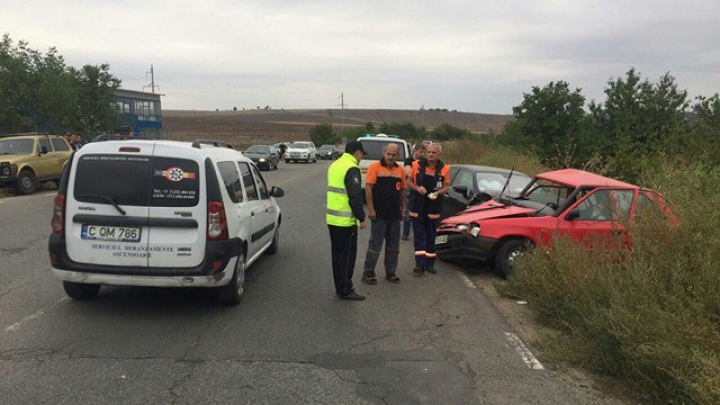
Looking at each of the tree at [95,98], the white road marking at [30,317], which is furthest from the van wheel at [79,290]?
the tree at [95,98]

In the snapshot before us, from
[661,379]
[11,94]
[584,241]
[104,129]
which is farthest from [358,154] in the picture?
[104,129]

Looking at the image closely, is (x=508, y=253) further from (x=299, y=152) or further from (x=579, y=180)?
(x=299, y=152)

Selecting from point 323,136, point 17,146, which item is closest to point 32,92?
point 17,146

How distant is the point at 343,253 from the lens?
19.8ft

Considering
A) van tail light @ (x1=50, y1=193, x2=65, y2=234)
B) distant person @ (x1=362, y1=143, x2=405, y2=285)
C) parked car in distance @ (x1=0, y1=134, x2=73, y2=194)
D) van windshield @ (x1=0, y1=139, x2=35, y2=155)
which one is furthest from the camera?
van windshield @ (x1=0, y1=139, x2=35, y2=155)

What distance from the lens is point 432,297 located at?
6320mm

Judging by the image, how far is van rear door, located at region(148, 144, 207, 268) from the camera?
5055 millimetres

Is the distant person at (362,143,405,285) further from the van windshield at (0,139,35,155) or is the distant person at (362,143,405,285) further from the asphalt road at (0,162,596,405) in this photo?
the van windshield at (0,139,35,155)

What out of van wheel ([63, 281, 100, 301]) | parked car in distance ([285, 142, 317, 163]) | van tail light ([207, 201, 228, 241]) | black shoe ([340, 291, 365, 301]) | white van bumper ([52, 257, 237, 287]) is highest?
van tail light ([207, 201, 228, 241])

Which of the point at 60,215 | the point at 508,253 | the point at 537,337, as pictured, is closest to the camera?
the point at 537,337

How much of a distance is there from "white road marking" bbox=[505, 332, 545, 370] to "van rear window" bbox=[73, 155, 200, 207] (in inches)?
130

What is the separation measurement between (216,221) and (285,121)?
408 ft

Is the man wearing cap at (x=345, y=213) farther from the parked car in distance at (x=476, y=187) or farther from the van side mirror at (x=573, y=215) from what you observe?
the parked car in distance at (x=476, y=187)

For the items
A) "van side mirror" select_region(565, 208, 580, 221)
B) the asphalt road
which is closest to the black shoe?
the asphalt road
